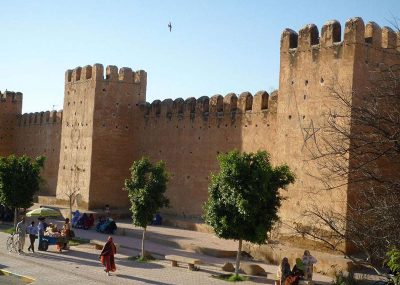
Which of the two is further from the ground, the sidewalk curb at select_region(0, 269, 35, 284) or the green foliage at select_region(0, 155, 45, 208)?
the green foliage at select_region(0, 155, 45, 208)

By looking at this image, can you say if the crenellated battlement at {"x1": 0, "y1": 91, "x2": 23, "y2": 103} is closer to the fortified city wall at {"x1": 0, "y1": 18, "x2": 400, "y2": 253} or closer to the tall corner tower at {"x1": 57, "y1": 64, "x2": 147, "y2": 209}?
the fortified city wall at {"x1": 0, "y1": 18, "x2": 400, "y2": 253}

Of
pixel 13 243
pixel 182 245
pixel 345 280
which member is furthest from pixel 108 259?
pixel 345 280

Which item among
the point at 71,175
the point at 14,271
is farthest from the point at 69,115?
the point at 14,271

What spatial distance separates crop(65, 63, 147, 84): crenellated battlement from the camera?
2673 centimetres

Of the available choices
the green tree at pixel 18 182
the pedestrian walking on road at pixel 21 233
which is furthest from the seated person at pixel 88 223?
the pedestrian walking on road at pixel 21 233

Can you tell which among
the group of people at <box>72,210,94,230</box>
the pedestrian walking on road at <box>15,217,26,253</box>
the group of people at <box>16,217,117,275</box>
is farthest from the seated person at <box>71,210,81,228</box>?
the pedestrian walking on road at <box>15,217,26,253</box>

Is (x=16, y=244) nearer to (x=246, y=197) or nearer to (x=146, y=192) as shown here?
(x=146, y=192)

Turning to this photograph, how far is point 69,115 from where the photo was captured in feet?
93.6

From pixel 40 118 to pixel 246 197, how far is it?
77.0 feet

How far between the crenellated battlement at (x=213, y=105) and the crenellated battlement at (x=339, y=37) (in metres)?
2.39

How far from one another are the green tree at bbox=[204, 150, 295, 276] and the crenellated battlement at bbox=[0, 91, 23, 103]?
2597cm

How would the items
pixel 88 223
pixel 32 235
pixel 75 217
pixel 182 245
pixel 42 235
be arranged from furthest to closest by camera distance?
pixel 75 217 → pixel 88 223 → pixel 182 245 → pixel 42 235 → pixel 32 235

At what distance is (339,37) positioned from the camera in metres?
17.1

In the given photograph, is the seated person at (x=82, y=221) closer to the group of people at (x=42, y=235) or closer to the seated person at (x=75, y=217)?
the seated person at (x=75, y=217)
